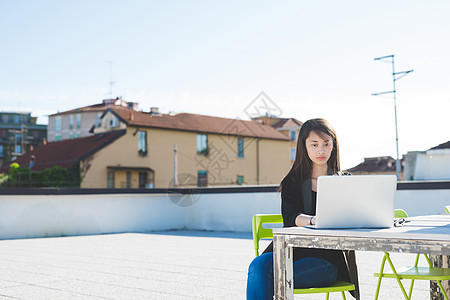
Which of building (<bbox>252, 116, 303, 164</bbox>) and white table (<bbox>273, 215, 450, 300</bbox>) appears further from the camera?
building (<bbox>252, 116, 303, 164</bbox>)

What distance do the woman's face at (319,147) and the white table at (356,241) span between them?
604 millimetres

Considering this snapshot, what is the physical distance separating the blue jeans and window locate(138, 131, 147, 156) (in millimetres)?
33451

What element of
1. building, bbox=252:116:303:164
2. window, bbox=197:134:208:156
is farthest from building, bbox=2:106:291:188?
building, bbox=252:116:303:164

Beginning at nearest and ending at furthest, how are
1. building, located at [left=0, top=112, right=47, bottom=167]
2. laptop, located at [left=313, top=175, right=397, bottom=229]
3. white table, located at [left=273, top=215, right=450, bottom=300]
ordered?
white table, located at [left=273, top=215, right=450, bottom=300] → laptop, located at [left=313, top=175, right=397, bottom=229] → building, located at [left=0, top=112, right=47, bottom=167]

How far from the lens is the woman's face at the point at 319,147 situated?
9.95ft

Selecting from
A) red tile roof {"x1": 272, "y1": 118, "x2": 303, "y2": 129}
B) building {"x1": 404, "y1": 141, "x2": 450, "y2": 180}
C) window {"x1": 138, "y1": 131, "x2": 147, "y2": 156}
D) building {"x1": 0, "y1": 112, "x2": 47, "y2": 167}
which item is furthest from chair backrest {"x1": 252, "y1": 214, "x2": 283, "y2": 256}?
building {"x1": 0, "y1": 112, "x2": 47, "y2": 167}

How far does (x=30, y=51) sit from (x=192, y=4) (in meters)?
18.3

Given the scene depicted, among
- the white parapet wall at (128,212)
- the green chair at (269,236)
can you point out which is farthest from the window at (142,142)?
the green chair at (269,236)

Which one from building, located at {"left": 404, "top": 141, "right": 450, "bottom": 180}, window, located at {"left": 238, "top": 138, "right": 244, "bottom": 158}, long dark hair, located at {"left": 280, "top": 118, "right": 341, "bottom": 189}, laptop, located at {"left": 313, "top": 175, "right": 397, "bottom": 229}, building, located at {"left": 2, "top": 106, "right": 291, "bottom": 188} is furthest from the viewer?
window, located at {"left": 238, "top": 138, "right": 244, "bottom": 158}

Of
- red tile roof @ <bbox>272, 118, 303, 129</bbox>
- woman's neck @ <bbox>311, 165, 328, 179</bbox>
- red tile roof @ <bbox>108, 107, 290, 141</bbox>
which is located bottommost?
woman's neck @ <bbox>311, 165, 328, 179</bbox>

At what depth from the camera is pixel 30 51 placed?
105 feet

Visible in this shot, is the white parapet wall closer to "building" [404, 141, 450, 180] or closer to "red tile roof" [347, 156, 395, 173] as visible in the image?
"building" [404, 141, 450, 180]

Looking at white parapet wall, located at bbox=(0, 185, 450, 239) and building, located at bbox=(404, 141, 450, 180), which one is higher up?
building, located at bbox=(404, 141, 450, 180)

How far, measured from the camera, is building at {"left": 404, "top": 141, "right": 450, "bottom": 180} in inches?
945
